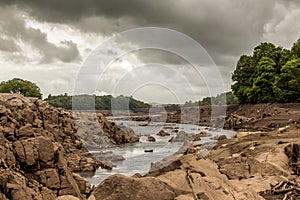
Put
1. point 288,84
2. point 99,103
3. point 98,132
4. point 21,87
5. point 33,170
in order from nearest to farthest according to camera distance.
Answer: point 33,170 → point 98,132 → point 288,84 → point 21,87 → point 99,103

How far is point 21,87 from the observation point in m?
87.0

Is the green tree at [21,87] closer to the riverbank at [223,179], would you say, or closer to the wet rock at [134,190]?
the riverbank at [223,179]

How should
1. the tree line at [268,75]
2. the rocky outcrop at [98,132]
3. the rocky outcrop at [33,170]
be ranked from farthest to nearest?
the tree line at [268,75] < the rocky outcrop at [98,132] < the rocky outcrop at [33,170]

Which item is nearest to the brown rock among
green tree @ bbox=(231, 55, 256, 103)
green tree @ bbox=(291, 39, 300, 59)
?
green tree @ bbox=(291, 39, 300, 59)

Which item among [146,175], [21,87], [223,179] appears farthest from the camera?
[21,87]

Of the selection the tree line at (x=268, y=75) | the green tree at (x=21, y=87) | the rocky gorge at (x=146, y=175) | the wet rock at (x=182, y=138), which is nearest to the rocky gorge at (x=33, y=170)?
the rocky gorge at (x=146, y=175)

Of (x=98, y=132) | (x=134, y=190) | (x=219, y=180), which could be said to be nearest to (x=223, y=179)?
(x=219, y=180)

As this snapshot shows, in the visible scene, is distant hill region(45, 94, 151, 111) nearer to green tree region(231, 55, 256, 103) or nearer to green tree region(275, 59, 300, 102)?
green tree region(231, 55, 256, 103)

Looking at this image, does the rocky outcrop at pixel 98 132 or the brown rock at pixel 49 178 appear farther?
the rocky outcrop at pixel 98 132

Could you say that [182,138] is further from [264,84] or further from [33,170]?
[33,170]

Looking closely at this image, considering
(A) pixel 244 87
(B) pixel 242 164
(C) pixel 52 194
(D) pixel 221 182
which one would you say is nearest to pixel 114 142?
(B) pixel 242 164

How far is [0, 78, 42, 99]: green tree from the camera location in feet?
280

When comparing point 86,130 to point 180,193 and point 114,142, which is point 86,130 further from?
point 180,193

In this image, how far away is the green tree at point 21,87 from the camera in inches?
3361
